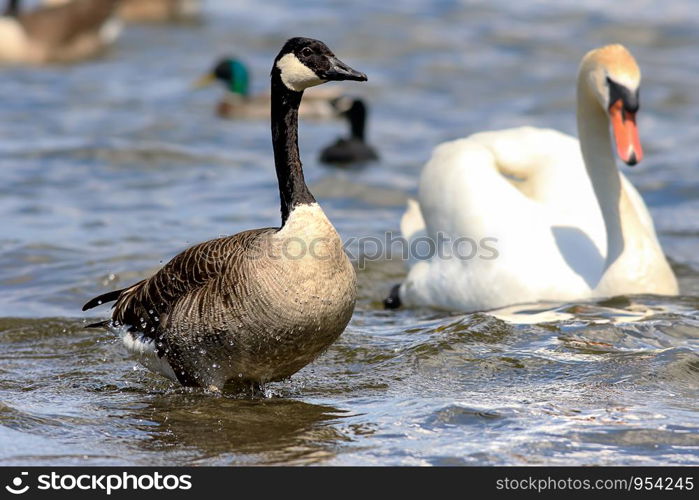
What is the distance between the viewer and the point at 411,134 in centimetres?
1453

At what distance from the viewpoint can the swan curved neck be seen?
7.69 metres

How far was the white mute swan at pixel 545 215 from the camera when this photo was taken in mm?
7520

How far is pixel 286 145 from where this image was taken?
19.1 ft

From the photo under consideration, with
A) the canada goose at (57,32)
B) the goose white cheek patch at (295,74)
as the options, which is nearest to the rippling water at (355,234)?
the canada goose at (57,32)

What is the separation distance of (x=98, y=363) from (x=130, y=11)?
15.9 metres

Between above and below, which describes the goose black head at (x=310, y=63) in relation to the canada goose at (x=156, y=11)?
below

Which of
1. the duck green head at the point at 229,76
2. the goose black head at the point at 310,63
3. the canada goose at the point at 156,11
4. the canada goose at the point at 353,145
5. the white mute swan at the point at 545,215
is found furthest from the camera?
the canada goose at the point at 156,11

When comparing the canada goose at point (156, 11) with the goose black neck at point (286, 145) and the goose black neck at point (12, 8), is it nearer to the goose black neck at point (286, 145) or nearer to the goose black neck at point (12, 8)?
the goose black neck at point (12, 8)

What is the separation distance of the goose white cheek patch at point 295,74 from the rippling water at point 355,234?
1.61m
